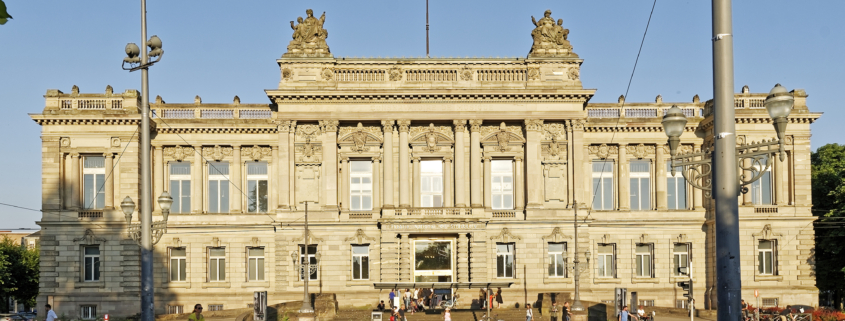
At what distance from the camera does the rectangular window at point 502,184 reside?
63.4m

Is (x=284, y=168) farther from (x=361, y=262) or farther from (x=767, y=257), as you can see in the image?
(x=767, y=257)

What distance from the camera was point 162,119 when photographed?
6431cm

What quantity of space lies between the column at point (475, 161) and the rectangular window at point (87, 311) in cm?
2506

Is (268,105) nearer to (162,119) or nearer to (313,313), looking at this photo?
(162,119)

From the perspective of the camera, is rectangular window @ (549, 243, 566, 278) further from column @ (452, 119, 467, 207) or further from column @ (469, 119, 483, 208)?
column @ (452, 119, 467, 207)

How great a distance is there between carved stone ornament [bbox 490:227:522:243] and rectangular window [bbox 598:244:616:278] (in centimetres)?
682

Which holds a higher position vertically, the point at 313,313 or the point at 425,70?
the point at 425,70

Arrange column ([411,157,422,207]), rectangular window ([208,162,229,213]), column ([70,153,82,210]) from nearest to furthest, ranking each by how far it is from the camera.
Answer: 1. column ([70,153,82,210])
2. column ([411,157,422,207])
3. rectangular window ([208,162,229,213])

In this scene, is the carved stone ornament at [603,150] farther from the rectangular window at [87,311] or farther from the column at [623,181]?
the rectangular window at [87,311]

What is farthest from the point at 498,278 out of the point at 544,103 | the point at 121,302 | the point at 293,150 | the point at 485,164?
the point at 121,302

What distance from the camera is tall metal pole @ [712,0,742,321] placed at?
42.4 feet

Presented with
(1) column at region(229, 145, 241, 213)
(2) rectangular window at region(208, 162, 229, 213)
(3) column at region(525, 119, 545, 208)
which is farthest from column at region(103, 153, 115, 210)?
(3) column at region(525, 119, 545, 208)

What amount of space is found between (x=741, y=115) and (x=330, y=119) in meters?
26.6

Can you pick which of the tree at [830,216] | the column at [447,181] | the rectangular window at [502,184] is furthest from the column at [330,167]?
the tree at [830,216]
